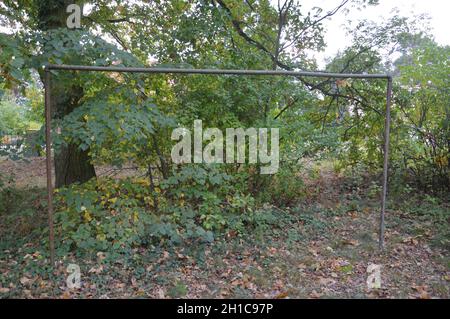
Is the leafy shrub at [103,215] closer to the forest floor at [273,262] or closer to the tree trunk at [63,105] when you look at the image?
the forest floor at [273,262]

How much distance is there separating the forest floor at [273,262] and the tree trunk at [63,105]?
66cm

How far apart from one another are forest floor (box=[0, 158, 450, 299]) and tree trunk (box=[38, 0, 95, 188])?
66 centimetres

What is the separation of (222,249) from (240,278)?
27.9 inches

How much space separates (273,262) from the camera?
4.00 metres

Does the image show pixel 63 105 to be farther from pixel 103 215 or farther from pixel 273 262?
pixel 273 262

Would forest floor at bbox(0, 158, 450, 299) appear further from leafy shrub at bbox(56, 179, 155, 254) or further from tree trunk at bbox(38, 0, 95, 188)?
tree trunk at bbox(38, 0, 95, 188)

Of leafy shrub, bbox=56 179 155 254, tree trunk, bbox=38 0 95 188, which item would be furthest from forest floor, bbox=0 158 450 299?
tree trunk, bbox=38 0 95 188

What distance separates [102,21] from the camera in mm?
6344

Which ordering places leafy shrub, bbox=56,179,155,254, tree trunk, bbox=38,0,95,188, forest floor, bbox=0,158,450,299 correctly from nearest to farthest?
forest floor, bbox=0,158,450,299 < leafy shrub, bbox=56,179,155,254 < tree trunk, bbox=38,0,95,188

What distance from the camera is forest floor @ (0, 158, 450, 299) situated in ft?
11.1

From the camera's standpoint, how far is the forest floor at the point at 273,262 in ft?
11.1

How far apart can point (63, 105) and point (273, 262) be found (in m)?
3.73

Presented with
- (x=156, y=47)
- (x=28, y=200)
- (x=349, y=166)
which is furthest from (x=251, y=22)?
(x=28, y=200)

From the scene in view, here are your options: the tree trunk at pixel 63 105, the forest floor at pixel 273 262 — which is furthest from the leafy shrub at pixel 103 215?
the tree trunk at pixel 63 105
